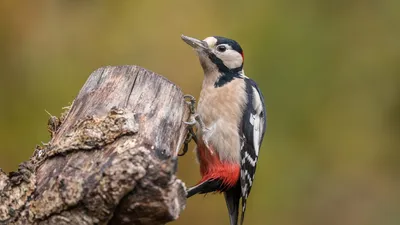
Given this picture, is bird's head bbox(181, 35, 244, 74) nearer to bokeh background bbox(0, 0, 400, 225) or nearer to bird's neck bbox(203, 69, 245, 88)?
bird's neck bbox(203, 69, 245, 88)

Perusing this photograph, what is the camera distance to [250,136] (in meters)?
3.66

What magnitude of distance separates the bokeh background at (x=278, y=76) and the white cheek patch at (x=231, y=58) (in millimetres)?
1121

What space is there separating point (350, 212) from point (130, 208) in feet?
13.2

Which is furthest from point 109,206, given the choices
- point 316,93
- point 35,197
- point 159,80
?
point 316,93

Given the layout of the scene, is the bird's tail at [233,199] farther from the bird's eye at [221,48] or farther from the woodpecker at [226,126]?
the bird's eye at [221,48]

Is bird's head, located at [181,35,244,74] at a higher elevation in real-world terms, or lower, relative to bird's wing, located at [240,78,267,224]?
higher

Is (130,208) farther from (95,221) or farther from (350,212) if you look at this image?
(350,212)

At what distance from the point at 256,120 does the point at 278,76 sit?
1842 mm

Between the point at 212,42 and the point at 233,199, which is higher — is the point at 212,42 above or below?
above

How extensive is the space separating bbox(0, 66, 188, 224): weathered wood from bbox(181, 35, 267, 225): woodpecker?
93cm

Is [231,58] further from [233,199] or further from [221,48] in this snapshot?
[233,199]

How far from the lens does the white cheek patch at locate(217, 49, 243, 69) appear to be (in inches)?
149

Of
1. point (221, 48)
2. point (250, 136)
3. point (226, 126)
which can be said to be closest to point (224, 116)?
point (226, 126)

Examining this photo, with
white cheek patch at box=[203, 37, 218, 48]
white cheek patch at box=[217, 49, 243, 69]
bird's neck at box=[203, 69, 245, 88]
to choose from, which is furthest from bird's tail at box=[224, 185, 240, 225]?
white cheek patch at box=[203, 37, 218, 48]
